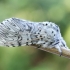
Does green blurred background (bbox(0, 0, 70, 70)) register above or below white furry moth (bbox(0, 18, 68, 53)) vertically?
above

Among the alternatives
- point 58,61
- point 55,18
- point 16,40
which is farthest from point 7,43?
point 58,61

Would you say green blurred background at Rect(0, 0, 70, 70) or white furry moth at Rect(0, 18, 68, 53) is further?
green blurred background at Rect(0, 0, 70, 70)

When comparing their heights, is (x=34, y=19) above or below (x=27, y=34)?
above

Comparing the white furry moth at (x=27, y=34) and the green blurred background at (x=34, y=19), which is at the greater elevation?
the green blurred background at (x=34, y=19)

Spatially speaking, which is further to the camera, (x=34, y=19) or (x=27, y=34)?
(x=34, y=19)
